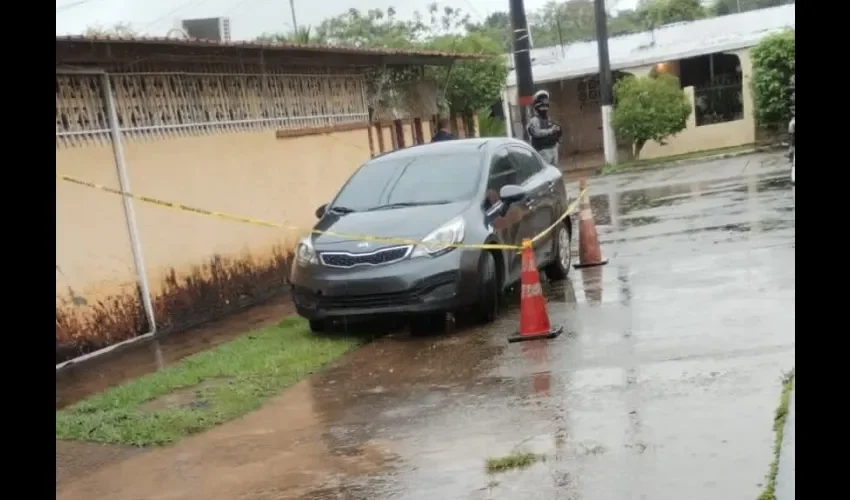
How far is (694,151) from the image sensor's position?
28.2m

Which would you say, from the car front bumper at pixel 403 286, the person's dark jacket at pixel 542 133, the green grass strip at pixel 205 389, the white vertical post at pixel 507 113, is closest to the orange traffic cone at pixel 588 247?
the car front bumper at pixel 403 286

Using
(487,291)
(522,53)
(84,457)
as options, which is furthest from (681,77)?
(84,457)

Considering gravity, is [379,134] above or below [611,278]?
above

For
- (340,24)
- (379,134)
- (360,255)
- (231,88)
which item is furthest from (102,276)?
(340,24)

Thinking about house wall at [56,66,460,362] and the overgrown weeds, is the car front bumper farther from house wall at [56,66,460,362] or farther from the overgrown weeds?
the overgrown weeds

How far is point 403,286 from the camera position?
25.2 feet

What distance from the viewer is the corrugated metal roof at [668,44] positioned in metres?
29.0

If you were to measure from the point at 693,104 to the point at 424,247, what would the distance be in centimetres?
2279

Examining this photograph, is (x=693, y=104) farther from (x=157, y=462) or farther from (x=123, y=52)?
(x=157, y=462)

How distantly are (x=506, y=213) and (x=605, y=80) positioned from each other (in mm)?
18449

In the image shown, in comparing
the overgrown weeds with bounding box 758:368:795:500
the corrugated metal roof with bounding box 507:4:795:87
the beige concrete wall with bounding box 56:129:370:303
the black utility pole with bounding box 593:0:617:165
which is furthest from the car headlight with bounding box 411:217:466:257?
the corrugated metal roof with bounding box 507:4:795:87

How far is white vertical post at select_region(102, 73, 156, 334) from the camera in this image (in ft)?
30.3

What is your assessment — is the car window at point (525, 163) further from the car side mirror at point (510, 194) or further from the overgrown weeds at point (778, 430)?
the overgrown weeds at point (778, 430)

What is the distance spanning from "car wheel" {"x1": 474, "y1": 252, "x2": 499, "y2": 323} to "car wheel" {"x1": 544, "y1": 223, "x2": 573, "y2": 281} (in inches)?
69.5
